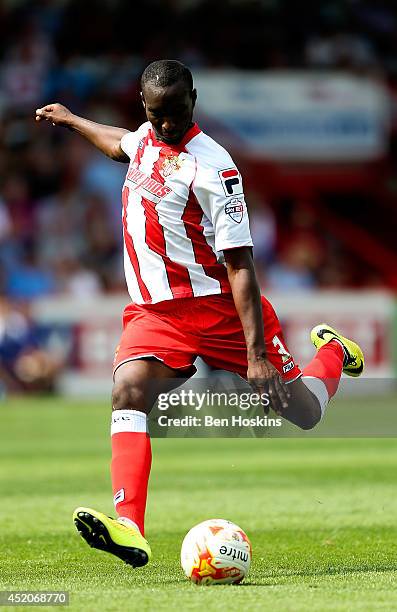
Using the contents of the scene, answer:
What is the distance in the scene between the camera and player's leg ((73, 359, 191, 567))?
5996mm

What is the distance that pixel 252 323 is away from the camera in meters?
6.16

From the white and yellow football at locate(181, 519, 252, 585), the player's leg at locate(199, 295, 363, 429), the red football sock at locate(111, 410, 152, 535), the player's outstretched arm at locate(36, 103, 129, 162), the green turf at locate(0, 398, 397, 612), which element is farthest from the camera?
the player's outstretched arm at locate(36, 103, 129, 162)

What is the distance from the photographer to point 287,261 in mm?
20172

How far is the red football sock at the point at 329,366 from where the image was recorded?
23.4ft

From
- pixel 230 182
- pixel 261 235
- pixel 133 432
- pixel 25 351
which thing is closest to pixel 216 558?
pixel 133 432

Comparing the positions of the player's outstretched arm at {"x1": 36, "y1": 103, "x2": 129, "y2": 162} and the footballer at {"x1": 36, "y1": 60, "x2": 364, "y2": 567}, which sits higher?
the player's outstretched arm at {"x1": 36, "y1": 103, "x2": 129, "y2": 162}

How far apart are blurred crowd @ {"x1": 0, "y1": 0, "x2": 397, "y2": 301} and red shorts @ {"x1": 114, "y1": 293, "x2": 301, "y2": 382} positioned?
38.6 feet

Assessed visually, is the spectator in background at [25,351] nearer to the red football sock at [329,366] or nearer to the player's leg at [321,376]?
the player's leg at [321,376]

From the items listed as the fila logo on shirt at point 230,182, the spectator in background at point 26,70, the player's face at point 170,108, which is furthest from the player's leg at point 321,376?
the spectator in background at point 26,70

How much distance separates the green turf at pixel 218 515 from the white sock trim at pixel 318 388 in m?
0.77

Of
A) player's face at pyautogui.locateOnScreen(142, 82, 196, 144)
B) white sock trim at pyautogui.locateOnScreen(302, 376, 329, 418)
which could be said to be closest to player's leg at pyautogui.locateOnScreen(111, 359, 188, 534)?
white sock trim at pyautogui.locateOnScreen(302, 376, 329, 418)

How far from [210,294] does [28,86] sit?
14122mm

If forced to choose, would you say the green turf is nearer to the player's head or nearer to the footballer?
the footballer

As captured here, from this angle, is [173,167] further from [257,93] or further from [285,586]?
[257,93]
